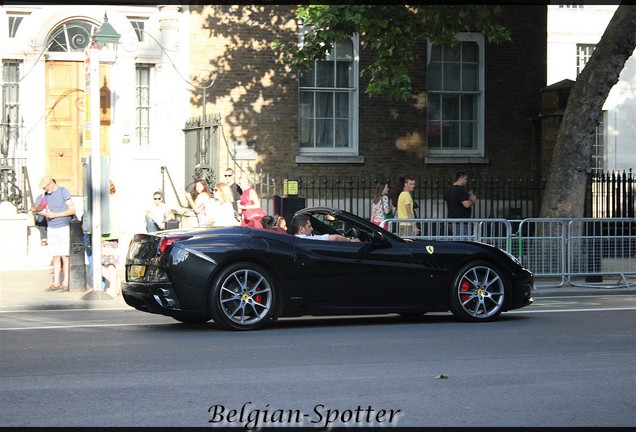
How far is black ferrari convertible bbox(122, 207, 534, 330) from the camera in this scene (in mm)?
11609

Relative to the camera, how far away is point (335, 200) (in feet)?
75.9

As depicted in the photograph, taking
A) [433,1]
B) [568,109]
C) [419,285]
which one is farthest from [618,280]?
[419,285]

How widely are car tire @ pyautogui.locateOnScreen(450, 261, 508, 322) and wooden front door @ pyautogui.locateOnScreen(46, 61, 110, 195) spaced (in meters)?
11.3

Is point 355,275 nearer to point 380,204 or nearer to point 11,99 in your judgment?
point 380,204

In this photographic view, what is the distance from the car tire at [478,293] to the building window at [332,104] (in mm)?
10828

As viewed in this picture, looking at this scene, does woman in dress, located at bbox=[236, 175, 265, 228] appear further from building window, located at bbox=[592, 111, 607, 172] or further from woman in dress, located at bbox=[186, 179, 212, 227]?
building window, located at bbox=[592, 111, 607, 172]

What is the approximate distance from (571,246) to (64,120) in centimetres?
1045

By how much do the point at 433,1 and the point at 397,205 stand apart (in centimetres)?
370

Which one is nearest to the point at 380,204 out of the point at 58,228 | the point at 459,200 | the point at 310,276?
the point at 459,200

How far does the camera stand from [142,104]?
73.7 feet

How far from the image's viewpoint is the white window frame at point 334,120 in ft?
76.0

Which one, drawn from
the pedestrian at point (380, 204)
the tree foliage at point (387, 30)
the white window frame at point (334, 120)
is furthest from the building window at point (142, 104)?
the pedestrian at point (380, 204)

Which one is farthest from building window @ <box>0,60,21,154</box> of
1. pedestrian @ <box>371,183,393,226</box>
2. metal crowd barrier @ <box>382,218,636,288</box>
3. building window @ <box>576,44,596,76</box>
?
building window @ <box>576,44,596,76</box>

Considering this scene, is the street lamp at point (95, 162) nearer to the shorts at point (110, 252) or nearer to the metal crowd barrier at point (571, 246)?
the shorts at point (110, 252)
